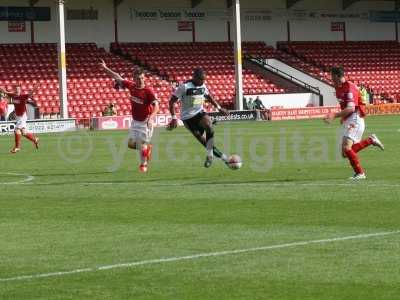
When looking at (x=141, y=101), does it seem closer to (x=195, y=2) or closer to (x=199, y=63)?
(x=199, y=63)

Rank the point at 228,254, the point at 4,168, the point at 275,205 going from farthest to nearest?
the point at 4,168 → the point at 275,205 → the point at 228,254

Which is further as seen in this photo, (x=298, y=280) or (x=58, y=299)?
(x=298, y=280)

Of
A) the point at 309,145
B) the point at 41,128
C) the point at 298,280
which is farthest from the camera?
the point at 41,128

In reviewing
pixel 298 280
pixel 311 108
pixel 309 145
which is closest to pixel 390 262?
pixel 298 280

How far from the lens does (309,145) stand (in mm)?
30766

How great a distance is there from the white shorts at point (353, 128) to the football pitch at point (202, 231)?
0.78m

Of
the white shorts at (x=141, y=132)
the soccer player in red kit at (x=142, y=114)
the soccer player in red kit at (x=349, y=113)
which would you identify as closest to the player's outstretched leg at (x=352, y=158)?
the soccer player in red kit at (x=349, y=113)

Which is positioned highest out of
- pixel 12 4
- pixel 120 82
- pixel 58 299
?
pixel 12 4

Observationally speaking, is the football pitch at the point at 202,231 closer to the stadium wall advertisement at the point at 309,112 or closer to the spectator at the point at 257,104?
the stadium wall advertisement at the point at 309,112

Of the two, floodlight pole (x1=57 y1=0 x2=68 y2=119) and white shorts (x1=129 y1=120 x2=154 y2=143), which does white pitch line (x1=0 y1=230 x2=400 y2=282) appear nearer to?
white shorts (x1=129 y1=120 x2=154 y2=143)

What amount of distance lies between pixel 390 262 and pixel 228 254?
1617 mm

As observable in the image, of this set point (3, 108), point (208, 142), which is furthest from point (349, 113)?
point (3, 108)

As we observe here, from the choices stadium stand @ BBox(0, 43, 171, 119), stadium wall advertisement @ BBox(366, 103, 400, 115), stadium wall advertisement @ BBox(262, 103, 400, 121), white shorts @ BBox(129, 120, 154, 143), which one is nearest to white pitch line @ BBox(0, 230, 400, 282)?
white shorts @ BBox(129, 120, 154, 143)

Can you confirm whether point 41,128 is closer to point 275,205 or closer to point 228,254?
point 275,205
